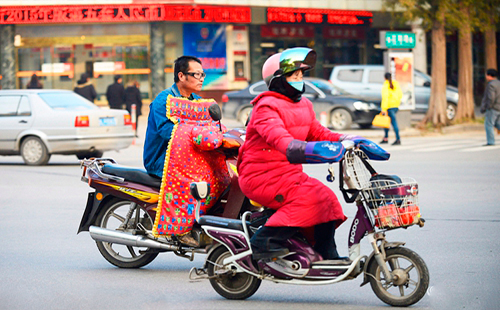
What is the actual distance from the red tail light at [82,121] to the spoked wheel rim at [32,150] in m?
0.96

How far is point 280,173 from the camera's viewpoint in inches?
214

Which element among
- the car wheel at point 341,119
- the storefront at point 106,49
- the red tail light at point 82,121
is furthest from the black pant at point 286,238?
the storefront at point 106,49

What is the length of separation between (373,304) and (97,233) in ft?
7.96

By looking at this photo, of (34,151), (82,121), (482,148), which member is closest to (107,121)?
(82,121)

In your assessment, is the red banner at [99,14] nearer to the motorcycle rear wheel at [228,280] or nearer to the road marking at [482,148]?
the road marking at [482,148]

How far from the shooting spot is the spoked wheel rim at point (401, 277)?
5.31 metres

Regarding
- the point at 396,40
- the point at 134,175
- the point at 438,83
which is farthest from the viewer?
the point at 438,83

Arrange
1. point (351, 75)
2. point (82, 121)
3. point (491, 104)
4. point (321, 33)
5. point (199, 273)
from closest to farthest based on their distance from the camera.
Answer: point (199, 273)
point (82, 121)
point (491, 104)
point (351, 75)
point (321, 33)

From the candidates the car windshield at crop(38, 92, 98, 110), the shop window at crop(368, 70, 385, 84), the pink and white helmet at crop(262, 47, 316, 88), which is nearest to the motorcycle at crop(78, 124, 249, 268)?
the pink and white helmet at crop(262, 47, 316, 88)

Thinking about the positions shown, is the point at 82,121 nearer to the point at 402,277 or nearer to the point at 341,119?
the point at 341,119

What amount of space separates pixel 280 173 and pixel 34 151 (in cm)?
1161

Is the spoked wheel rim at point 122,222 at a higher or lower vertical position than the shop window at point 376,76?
lower

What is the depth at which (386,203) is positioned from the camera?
5.21 metres

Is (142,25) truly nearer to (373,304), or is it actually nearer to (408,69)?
(408,69)
